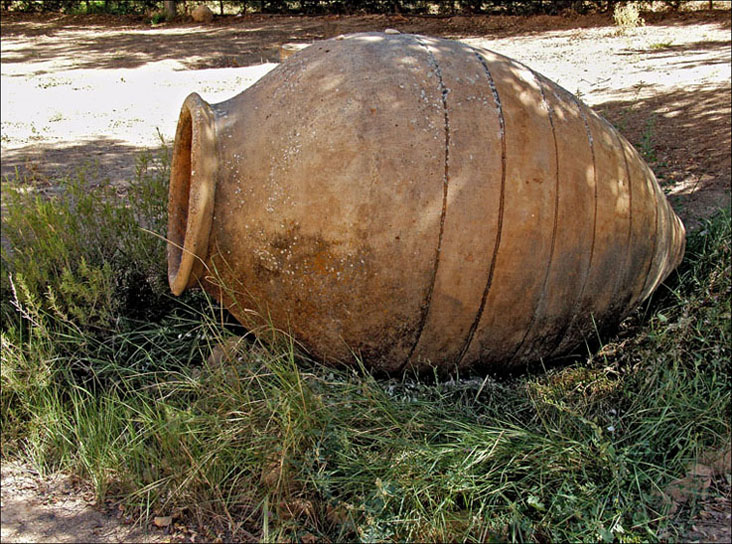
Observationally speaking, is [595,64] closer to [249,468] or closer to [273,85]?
[273,85]

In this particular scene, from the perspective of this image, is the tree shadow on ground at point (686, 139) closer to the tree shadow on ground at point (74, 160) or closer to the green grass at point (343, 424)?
the green grass at point (343, 424)

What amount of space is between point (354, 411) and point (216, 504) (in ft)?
2.13

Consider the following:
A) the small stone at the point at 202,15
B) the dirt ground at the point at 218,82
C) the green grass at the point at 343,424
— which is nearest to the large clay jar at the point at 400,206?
the green grass at the point at 343,424

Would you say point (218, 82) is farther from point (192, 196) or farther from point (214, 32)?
point (192, 196)

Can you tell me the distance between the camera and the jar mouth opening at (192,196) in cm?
298

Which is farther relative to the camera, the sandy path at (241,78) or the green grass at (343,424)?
the sandy path at (241,78)

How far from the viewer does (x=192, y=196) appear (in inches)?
117

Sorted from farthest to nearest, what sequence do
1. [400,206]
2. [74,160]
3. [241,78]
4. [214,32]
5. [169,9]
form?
1. [169,9]
2. [214,32]
3. [241,78]
4. [74,160]
5. [400,206]

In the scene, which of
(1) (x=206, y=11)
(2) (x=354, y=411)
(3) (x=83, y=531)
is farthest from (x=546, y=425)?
(1) (x=206, y=11)

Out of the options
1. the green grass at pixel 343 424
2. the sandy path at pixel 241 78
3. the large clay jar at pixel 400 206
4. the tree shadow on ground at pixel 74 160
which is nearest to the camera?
the green grass at pixel 343 424

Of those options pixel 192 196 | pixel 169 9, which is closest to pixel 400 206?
pixel 192 196

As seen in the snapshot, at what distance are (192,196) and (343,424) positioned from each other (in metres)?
1.12

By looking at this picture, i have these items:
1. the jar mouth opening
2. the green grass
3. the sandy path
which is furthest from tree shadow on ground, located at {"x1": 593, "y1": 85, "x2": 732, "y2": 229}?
the jar mouth opening

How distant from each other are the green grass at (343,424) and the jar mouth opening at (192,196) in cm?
24
